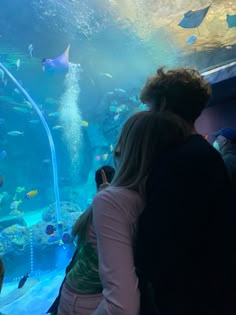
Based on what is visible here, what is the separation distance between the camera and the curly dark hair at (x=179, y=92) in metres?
1.30

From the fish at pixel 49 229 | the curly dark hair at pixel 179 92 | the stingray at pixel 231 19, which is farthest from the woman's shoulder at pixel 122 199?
the fish at pixel 49 229

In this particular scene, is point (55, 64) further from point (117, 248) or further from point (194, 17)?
point (117, 248)

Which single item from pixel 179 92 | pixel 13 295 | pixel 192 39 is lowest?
pixel 13 295

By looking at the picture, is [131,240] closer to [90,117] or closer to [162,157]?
[162,157]

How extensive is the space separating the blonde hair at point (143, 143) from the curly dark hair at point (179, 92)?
193 millimetres

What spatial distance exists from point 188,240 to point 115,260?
0.83 ft

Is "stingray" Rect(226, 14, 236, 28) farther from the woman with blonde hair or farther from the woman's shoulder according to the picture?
the woman's shoulder

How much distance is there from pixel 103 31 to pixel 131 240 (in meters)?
9.56

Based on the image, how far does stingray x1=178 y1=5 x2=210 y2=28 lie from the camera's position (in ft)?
17.7

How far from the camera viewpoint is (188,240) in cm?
91

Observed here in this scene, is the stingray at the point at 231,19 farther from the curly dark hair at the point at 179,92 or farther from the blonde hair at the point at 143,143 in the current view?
the blonde hair at the point at 143,143

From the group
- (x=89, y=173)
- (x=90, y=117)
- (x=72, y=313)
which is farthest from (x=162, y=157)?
(x=89, y=173)

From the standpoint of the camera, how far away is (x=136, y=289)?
93cm

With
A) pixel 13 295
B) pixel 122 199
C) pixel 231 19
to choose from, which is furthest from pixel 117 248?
pixel 13 295
